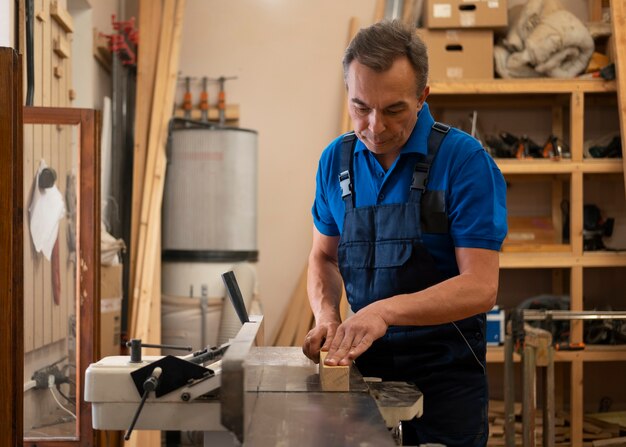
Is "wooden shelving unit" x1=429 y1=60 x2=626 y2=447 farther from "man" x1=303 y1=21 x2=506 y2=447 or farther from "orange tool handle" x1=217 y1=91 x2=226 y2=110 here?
"man" x1=303 y1=21 x2=506 y2=447

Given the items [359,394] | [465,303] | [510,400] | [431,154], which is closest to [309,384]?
[359,394]

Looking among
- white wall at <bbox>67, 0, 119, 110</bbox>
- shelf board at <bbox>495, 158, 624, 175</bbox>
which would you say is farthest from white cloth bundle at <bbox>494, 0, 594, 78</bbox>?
white wall at <bbox>67, 0, 119, 110</bbox>

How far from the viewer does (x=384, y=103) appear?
1.82m

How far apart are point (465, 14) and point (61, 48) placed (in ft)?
7.35

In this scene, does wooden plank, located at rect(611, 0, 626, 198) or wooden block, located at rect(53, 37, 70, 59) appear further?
wooden plank, located at rect(611, 0, 626, 198)

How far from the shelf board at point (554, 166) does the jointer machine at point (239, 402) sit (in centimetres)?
308

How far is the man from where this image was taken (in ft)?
5.85

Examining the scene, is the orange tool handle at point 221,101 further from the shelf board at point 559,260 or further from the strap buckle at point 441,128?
the strap buckle at point 441,128

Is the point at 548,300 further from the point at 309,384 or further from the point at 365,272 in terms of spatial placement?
the point at 309,384

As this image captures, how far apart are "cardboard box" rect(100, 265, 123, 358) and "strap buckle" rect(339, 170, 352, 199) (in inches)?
80.7

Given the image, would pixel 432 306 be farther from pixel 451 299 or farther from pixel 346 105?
pixel 346 105

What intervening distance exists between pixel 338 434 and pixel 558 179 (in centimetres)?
406

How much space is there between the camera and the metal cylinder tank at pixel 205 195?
457 centimetres

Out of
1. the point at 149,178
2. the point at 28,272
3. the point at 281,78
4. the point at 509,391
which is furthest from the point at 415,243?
the point at 281,78
